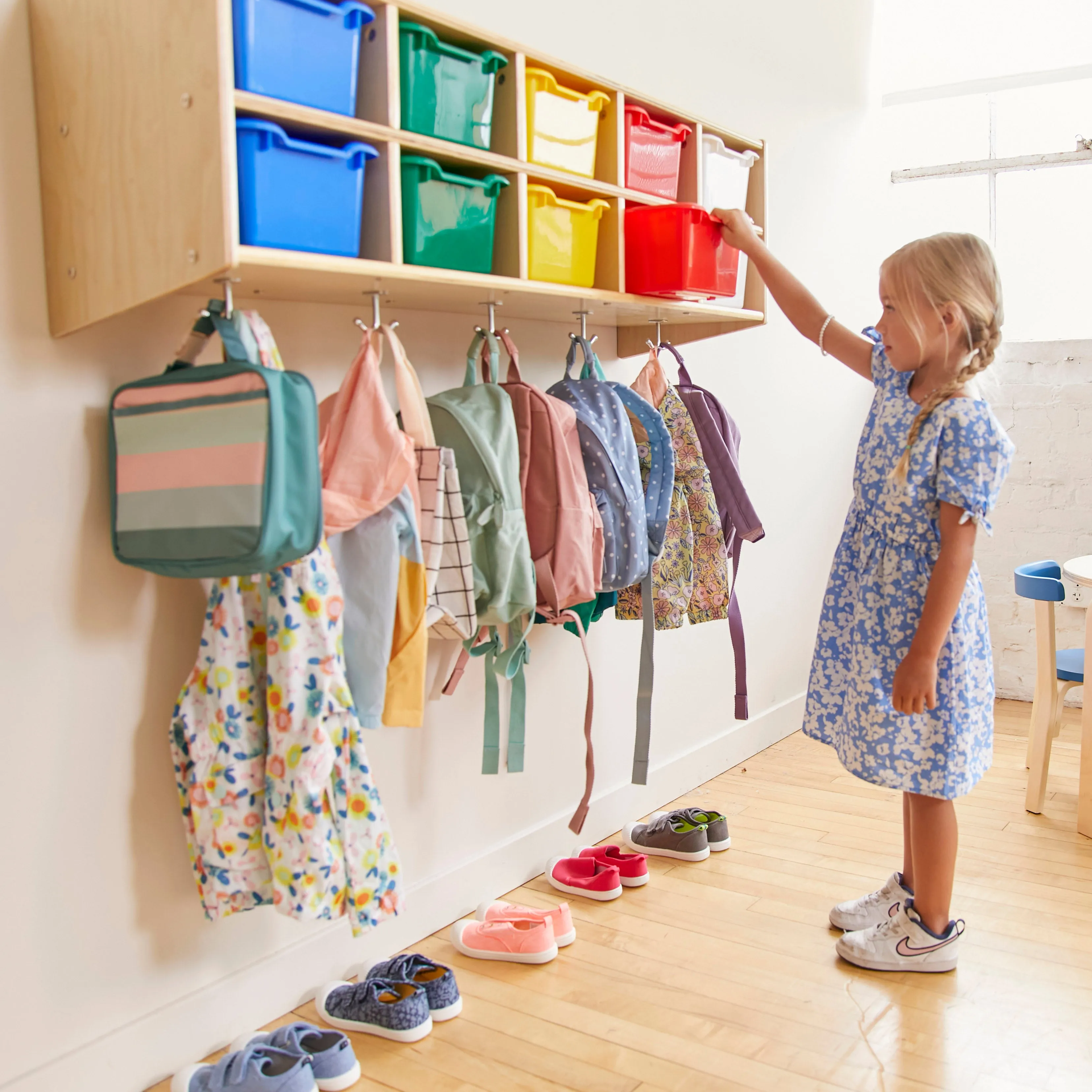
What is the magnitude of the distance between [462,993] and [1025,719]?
264cm

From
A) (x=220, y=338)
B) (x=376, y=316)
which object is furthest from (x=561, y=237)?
(x=220, y=338)

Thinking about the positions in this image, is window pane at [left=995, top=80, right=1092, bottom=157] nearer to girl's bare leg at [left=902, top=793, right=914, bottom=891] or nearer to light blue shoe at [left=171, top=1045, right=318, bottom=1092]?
girl's bare leg at [left=902, top=793, right=914, bottom=891]

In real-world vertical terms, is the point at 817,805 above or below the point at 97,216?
below

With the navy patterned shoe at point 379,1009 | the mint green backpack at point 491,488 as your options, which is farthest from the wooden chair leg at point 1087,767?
the navy patterned shoe at point 379,1009

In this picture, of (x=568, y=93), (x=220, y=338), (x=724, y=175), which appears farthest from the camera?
(x=724, y=175)

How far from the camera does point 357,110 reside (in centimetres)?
168

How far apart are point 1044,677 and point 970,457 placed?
1405 millimetres

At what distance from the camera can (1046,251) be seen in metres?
4.17

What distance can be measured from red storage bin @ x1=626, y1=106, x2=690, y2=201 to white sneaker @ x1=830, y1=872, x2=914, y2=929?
150 cm

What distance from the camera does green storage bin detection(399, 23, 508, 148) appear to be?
5.45 feet

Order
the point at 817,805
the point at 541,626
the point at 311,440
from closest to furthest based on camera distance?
1. the point at 311,440
2. the point at 541,626
3. the point at 817,805

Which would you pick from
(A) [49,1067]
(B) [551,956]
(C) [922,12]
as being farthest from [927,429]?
(C) [922,12]

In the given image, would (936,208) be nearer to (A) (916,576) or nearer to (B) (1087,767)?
(B) (1087,767)

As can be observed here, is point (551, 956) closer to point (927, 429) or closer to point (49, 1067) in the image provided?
point (49, 1067)
